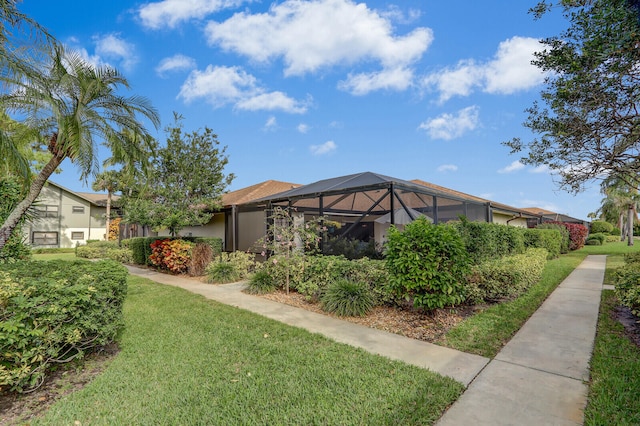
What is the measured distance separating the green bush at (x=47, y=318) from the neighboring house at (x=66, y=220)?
30.1 metres

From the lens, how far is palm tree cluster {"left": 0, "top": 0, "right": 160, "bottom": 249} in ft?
19.5

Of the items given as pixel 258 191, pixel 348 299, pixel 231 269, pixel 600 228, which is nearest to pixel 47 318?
pixel 348 299

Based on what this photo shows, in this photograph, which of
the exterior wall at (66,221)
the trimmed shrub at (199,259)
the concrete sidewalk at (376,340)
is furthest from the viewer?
the exterior wall at (66,221)

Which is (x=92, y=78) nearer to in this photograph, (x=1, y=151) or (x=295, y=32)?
(x=1, y=151)

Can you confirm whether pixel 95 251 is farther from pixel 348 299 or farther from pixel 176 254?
pixel 348 299

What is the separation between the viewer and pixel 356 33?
8.79m

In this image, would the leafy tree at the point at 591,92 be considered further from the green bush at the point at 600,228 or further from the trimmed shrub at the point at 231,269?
the green bush at the point at 600,228

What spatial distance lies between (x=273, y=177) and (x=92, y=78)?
1377 centimetres

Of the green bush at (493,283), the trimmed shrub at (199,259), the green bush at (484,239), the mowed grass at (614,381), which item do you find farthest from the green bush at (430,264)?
the trimmed shrub at (199,259)

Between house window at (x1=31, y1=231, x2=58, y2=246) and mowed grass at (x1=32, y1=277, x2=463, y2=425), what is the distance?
30612mm

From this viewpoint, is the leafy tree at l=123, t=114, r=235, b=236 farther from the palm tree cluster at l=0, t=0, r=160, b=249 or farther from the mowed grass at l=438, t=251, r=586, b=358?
the mowed grass at l=438, t=251, r=586, b=358

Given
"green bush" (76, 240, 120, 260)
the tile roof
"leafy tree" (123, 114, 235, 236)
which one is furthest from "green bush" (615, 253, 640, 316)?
"green bush" (76, 240, 120, 260)

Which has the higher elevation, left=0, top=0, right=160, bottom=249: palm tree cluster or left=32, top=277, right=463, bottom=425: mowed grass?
left=0, top=0, right=160, bottom=249: palm tree cluster

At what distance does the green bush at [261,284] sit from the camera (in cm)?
818
